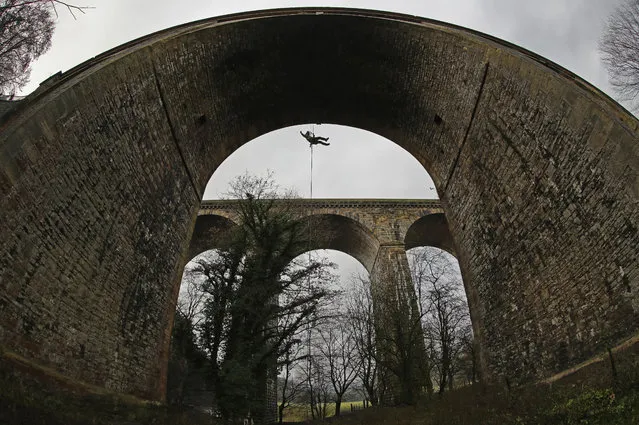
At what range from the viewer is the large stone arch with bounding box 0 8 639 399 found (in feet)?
18.1

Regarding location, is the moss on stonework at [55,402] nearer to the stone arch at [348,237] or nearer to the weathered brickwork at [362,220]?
the stone arch at [348,237]

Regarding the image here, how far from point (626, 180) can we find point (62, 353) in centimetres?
855

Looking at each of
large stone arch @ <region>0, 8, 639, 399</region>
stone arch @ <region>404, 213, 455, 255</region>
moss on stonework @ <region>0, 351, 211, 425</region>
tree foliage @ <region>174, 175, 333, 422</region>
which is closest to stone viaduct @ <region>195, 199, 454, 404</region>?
stone arch @ <region>404, 213, 455, 255</region>

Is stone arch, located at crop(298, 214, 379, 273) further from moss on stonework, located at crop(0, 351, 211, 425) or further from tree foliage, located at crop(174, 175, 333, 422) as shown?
moss on stonework, located at crop(0, 351, 211, 425)

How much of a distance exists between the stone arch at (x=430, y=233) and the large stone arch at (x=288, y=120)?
1092 cm

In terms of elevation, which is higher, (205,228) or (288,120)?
(205,228)

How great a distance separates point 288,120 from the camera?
12172mm

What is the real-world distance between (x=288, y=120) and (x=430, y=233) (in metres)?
14.1

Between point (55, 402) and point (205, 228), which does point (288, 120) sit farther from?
point (205, 228)

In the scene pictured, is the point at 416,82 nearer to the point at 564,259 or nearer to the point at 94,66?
the point at 564,259

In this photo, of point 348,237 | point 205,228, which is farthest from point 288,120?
point 348,237

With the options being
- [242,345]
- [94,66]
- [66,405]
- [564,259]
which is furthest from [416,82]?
[66,405]

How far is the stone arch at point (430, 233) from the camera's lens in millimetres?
22016

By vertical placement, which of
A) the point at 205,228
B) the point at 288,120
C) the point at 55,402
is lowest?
the point at 55,402
